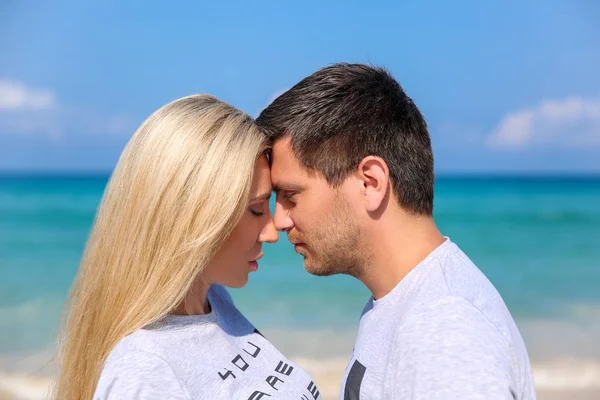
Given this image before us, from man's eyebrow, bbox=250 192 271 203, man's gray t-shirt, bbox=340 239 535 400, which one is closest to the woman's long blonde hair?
man's eyebrow, bbox=250 192 271 203

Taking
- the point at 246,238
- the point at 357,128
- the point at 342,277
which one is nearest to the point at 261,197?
the point at 246,238

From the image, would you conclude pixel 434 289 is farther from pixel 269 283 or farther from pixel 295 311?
pixel 269 283

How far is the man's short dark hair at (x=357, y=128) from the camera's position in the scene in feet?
8.34

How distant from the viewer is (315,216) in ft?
8.75

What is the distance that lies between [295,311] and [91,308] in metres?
11.2

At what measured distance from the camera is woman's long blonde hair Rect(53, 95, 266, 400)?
251cm

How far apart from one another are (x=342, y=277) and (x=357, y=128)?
1319cm

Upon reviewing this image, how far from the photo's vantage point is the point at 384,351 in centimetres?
221

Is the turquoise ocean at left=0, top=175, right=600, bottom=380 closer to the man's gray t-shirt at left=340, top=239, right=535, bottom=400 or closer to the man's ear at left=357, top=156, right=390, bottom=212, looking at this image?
the man's ear at left=357, top=156, right=390, bottom=212

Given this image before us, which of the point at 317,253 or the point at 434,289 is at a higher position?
Answer: the point at 317,253

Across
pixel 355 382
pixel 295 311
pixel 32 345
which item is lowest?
pixel 355 382

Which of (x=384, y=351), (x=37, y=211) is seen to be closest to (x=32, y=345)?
(x=384, y=351)

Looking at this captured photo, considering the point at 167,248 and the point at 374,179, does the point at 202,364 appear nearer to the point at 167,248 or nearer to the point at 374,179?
the point at 167,248

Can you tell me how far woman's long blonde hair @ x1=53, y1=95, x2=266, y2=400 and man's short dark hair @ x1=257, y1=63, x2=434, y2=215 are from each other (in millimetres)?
237
